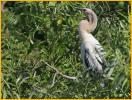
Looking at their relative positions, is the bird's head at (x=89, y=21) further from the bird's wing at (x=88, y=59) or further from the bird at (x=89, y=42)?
the bird's wing at (x=88, y=59)

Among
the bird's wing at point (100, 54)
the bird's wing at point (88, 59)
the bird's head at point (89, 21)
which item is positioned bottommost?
the bird's wing at point (88, 59)

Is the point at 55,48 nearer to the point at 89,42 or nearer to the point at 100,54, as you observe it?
the point at 89,42

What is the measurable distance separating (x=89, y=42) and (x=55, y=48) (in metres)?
0.31

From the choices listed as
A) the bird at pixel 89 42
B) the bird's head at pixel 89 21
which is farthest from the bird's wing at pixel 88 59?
the bird's head at pixel 89 21

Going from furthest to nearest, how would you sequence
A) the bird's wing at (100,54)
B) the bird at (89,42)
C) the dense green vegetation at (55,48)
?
1. the bird at (89,42)
2. the bird's wing at (100,54)
3. the dense green vegetation at (55,48)

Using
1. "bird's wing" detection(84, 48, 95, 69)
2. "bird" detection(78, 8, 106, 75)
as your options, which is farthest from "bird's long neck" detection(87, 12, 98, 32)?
"bird's wing" detection(84, 48, 95, 69)

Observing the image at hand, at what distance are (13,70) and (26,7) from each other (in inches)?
25.4

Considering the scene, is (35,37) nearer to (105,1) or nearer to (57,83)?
(105,1)

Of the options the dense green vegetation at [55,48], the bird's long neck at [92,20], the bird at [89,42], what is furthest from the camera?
the bird's long neck at [92,20]

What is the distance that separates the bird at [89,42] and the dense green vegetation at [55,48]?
63mm

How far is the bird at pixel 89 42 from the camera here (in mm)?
3675

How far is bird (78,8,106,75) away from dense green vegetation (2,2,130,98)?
0.21ft

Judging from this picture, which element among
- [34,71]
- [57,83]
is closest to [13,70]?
[34,71]

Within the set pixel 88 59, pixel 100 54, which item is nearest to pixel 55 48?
pixel 88 59
